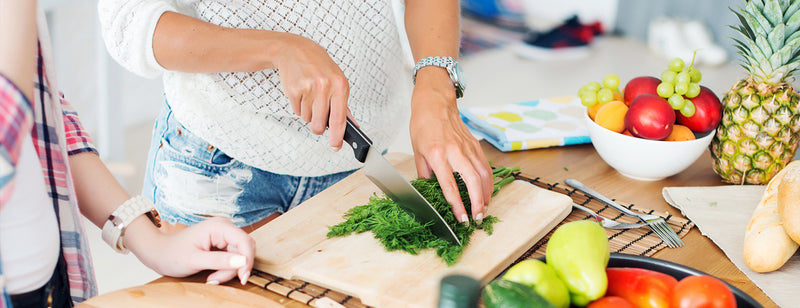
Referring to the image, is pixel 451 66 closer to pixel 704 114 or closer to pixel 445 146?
pixel 445 146

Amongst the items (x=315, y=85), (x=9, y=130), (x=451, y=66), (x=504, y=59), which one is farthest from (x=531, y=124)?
(x=504, y=59)

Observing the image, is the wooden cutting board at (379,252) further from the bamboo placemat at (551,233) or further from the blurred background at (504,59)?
the blurred background at (504,59)

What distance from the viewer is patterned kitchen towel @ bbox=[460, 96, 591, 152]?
157 cm

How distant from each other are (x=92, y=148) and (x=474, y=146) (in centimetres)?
70

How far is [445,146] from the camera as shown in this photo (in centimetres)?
124

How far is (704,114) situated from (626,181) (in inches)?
8.4

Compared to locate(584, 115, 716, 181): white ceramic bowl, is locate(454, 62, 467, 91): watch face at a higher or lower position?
higher

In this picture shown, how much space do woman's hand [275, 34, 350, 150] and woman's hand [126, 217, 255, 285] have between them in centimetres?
24

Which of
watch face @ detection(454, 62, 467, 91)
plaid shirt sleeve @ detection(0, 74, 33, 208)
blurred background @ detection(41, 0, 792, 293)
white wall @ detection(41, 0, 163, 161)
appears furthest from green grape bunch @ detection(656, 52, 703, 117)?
white wall @ detection(41, 0, 163, 161)

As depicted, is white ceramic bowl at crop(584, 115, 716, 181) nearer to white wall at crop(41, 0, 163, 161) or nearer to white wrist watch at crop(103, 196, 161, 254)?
white wrist watch at crop(103, 196, 161, 254)

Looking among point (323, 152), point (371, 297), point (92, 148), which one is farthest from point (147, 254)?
point (323, 152)

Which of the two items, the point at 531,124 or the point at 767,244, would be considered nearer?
the point at 767,244

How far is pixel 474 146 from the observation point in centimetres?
129

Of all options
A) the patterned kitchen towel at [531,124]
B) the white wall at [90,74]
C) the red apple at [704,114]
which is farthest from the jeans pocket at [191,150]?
the white wall at [90,74]
